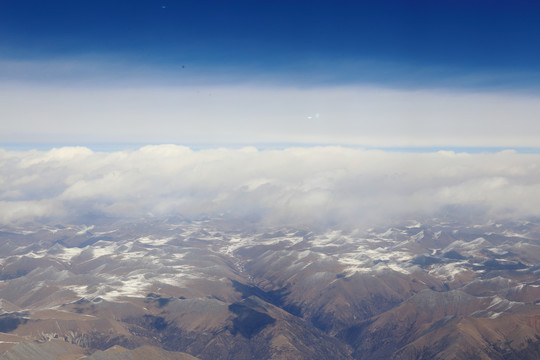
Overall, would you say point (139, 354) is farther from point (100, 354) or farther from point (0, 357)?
point (0, 357)

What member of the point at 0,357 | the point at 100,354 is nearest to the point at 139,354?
the point at 100,354

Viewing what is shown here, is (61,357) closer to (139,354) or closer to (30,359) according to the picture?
(30,359)

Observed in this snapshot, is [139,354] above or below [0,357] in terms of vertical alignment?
below

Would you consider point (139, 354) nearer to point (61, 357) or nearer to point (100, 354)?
point (100, 354)

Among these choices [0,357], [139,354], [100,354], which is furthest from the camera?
[139,354]

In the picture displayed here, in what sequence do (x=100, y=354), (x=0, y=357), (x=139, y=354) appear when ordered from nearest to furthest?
(x=0, y=357)
(x=100, y=354)
(x=139, y=354)

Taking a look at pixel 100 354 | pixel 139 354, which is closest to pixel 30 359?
pixel 100 354

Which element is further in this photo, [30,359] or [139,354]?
[139,354]
